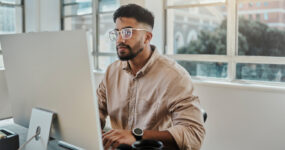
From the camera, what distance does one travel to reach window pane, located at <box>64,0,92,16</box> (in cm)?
420

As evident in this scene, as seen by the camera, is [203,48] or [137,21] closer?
[137,21]

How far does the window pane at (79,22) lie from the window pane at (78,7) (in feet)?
0.26

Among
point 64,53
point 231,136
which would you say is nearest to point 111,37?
point 64,53

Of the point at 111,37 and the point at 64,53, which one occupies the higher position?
the point at 111,37

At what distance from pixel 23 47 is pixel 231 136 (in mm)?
2067

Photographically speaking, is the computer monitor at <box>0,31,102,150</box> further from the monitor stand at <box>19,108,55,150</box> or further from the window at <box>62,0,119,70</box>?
the window at <box>62,0,119,70</box>

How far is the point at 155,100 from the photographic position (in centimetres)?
146

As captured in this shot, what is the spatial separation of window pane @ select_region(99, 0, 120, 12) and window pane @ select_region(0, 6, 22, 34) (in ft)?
4.61

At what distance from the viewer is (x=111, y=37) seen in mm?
1531

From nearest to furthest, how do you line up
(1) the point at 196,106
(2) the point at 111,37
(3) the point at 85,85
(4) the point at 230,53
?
(3) the point at 85,85, (1) the point at 196,106, (2) the point at 111,37, (4) the point at 230,53

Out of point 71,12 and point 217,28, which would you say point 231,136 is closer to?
point 217,28

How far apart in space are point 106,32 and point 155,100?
9.20 feet

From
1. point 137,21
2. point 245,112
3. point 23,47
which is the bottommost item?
point 245,112

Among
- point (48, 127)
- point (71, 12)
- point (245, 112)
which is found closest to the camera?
point (48, 127)
